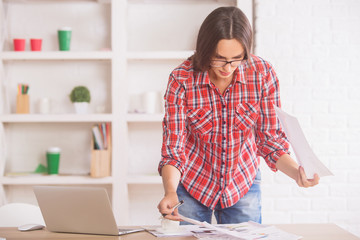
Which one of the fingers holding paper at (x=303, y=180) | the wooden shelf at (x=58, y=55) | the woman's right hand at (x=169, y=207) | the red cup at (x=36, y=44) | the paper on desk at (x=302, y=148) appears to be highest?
the red cup at (x=36, y=44)

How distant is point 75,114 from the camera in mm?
3238

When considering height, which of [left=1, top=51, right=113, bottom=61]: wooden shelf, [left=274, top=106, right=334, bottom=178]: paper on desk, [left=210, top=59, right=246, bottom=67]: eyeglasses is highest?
[left=1, top=51, right=113, bottom=61]: wooden shelf

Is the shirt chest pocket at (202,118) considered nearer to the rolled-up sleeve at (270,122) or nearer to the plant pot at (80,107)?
the rolled-up sleeve at (270,122)

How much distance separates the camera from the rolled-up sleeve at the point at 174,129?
1722 millimetres

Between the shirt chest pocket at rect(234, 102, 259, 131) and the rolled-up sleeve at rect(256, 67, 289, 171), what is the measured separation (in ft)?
0.10

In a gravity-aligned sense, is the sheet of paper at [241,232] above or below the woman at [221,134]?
below

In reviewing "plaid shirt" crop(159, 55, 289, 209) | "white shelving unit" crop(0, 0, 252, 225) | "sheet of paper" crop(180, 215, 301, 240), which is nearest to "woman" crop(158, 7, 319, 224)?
"plaid shirt" crop(159, 55, 289, 209)

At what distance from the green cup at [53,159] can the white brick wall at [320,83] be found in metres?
1.41

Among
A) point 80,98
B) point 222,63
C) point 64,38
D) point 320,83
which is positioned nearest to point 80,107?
point 80,98

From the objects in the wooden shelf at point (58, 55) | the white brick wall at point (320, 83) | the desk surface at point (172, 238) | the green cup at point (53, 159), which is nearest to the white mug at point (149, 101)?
the wooden shelf at point (58, 55)

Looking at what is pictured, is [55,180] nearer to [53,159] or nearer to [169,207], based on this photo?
[53,159]

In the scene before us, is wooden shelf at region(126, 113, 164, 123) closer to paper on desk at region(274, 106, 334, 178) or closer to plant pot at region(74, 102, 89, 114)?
plant pot at region(74, 102, 89, 114)

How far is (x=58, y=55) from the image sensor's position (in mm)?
3234

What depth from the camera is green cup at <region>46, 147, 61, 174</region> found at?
3.28m
